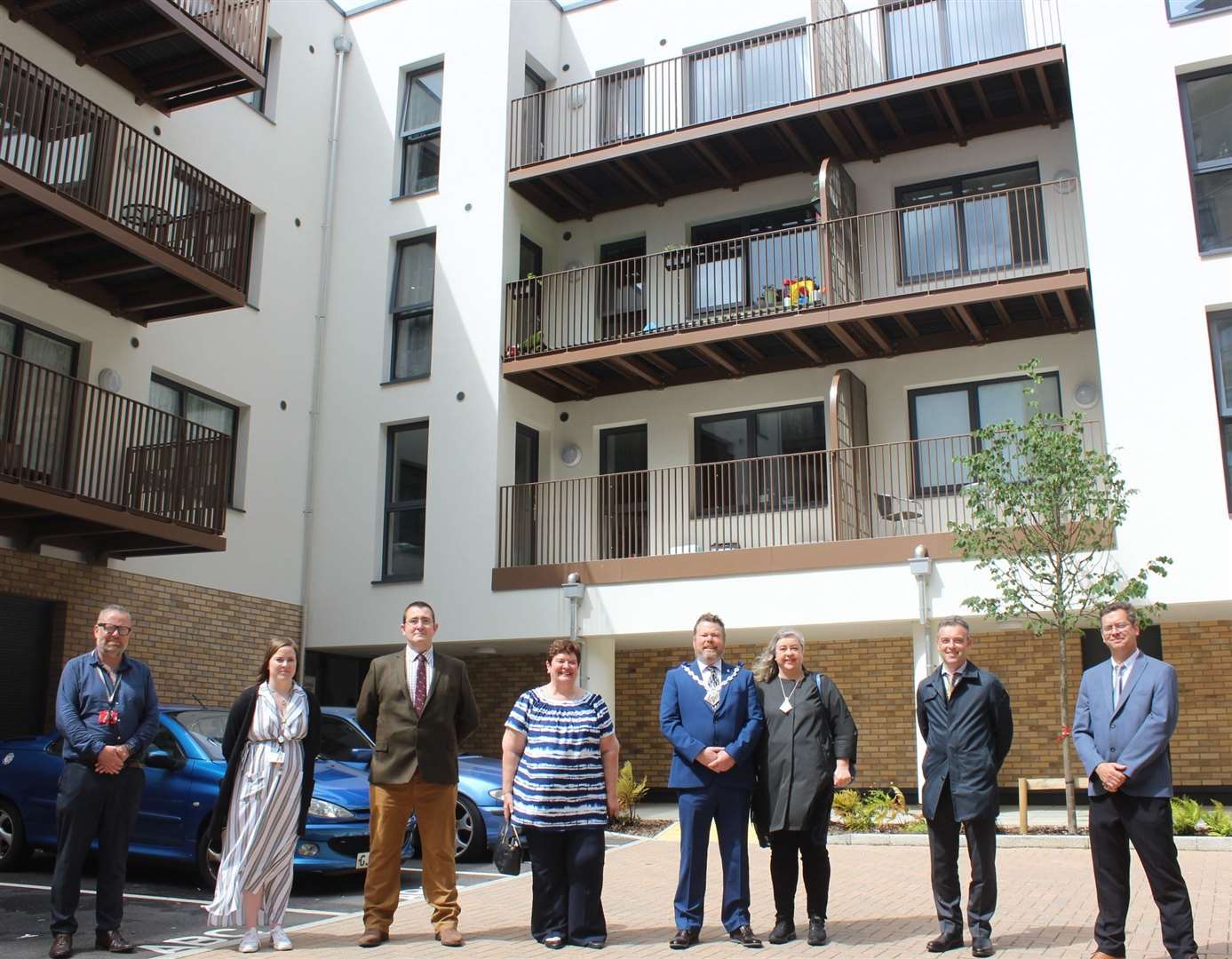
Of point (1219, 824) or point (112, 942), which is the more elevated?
point (1219, 824)

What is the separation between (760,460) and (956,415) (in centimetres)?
273

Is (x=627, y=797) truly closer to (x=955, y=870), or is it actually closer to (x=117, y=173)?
(x=955, y=870)

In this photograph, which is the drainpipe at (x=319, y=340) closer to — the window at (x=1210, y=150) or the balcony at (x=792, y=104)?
the balcony at (x=792, y=104)

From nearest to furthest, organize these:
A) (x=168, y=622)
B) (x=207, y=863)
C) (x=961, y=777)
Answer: (x=961, y=777) → (x=207, y=863) → (x=168, y=622)

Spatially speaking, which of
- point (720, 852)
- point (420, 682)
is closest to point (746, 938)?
point (720, 852)

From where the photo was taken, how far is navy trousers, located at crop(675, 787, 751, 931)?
700cm

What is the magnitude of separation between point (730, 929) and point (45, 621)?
1017 cm

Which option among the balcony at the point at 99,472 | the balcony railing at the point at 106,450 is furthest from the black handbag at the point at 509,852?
the balcony railing at the point at 106,450

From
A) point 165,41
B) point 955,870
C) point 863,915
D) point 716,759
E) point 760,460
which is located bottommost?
point 863,915

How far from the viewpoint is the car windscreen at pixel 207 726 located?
32.6ft

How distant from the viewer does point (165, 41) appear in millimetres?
15117

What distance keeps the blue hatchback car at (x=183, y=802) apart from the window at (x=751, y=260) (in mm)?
9776

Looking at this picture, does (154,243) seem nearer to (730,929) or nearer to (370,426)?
(370,426)

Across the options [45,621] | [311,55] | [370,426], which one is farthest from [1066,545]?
[311,55]
